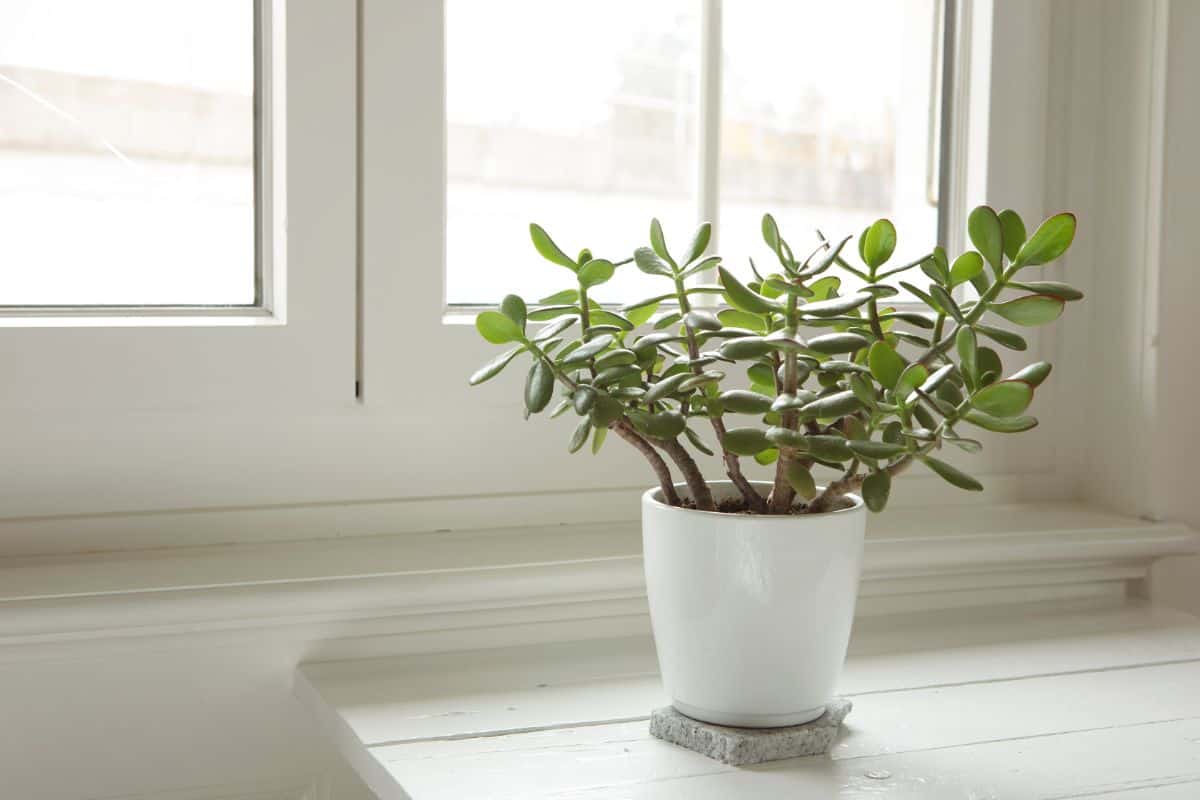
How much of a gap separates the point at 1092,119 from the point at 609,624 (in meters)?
0.75

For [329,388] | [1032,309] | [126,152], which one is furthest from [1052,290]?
[126,152]

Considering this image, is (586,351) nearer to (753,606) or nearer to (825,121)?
(753,606)

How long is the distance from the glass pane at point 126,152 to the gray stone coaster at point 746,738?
0.54 m

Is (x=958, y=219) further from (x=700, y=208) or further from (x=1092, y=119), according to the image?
(x=700, y=208)

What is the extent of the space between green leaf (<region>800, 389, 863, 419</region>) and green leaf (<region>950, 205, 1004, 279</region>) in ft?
0.42

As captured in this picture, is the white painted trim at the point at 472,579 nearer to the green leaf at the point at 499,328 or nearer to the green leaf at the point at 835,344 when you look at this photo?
the green leaf at the point at 499,328

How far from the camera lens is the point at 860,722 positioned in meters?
0.89

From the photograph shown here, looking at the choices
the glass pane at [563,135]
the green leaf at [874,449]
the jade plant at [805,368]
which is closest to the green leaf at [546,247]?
the jade plant at [805,368]

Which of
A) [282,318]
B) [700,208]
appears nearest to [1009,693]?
[700,208]

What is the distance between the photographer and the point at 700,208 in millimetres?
1238

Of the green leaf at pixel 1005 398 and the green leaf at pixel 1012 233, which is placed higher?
the green leaf at pixel 1012 233

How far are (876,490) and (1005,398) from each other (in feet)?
0.30

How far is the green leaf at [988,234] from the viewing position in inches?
30.8

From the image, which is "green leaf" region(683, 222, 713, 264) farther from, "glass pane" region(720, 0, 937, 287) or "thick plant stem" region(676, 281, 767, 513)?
"glass pane" region(720, 0, 937, 287)
